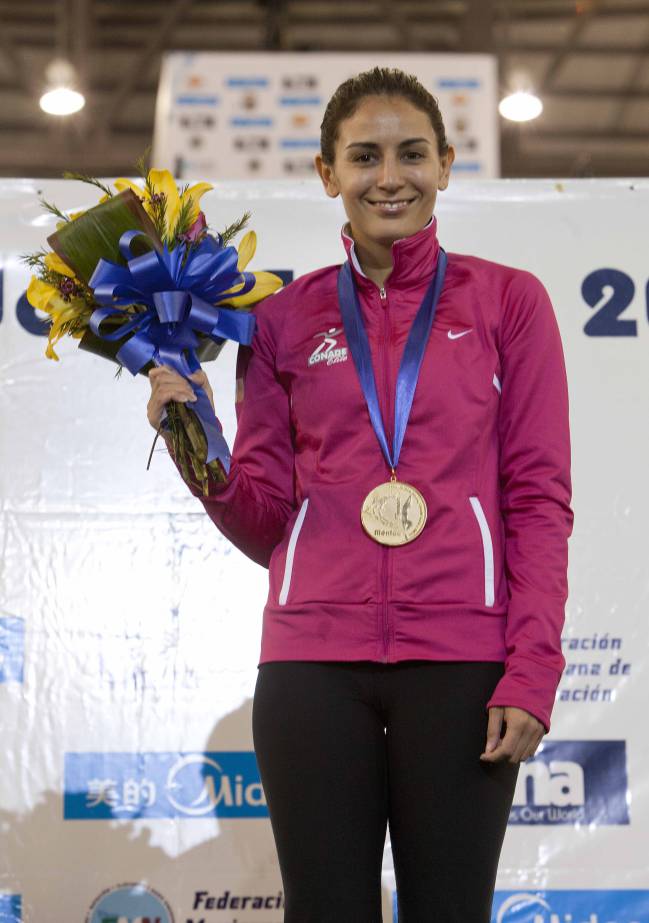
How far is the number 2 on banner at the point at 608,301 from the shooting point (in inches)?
111

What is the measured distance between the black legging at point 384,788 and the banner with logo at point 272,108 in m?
4.38

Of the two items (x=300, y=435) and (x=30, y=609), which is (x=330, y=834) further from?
(x=30, y=609)

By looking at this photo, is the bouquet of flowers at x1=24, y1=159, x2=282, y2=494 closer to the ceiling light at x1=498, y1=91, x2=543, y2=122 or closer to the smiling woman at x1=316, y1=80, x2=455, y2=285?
the smiling woman at x1=316, y1=80, x2=455, y2=285

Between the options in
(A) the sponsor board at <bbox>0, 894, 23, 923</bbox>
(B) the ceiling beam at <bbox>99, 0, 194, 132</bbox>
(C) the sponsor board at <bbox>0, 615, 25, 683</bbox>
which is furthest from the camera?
(B) the ceiling beam at <bbox>99, 0, 194, 132</bbox>

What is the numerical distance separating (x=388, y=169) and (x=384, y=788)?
839mm

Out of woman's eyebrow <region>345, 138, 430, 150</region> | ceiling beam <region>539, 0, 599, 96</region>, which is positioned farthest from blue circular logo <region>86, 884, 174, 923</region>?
ceiling beam <region>539, 0, 599, 96</region>

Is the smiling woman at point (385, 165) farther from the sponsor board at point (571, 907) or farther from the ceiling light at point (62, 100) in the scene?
the ceiling light at point (62, 100)

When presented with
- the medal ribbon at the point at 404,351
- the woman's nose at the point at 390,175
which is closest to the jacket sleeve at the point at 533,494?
the medal ribbon at the point at 404,351

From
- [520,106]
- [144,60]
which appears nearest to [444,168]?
[520,106]

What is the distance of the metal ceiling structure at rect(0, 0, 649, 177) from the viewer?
8.54 m

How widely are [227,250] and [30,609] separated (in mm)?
1319

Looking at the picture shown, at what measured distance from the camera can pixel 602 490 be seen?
2.78 metres

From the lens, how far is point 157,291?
1682 mm

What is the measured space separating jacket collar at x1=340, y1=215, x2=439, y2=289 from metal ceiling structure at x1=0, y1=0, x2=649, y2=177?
20.5 feet
